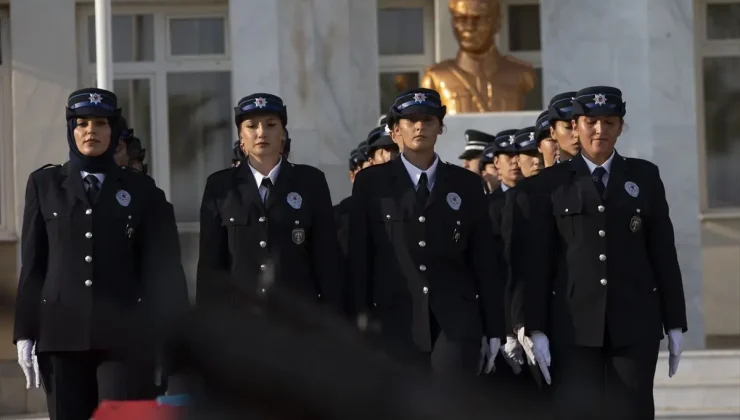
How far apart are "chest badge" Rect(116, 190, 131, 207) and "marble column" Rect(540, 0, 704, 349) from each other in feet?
19.1

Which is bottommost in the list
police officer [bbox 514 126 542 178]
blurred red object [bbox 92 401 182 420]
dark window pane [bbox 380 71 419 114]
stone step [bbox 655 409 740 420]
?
stone step [bbox 655 409 740 420]

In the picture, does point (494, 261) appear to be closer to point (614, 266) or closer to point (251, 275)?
point (614, 266)

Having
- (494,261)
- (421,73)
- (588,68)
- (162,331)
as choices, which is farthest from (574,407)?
(421,73)

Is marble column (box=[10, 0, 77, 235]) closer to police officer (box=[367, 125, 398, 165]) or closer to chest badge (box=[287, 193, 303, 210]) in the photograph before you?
police officer (box=[367, 125, 398, 165])

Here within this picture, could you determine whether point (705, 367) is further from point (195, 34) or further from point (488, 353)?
point (195, 34)

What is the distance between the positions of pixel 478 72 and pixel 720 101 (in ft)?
12.1

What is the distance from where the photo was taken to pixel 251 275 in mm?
7324

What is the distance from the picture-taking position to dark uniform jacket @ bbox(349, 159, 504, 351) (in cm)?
723

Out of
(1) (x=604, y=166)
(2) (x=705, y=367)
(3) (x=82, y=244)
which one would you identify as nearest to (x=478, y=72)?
(2) (x=705, y=367)

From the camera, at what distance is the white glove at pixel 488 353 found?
7.25m

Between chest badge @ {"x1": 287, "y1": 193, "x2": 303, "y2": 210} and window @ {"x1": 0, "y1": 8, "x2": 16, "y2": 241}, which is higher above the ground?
window @ {"x1": 0, "y1": 8, "x2": 16, "y2": 241}

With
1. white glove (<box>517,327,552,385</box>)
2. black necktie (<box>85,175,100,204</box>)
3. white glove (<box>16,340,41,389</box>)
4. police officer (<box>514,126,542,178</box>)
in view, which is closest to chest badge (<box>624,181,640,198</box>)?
white glove (<box>517,327,552,385</box>)

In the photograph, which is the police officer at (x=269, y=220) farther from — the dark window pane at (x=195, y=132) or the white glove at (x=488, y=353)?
the dark window pane at (x=195, y=132)

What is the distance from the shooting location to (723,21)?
50.6 feet
